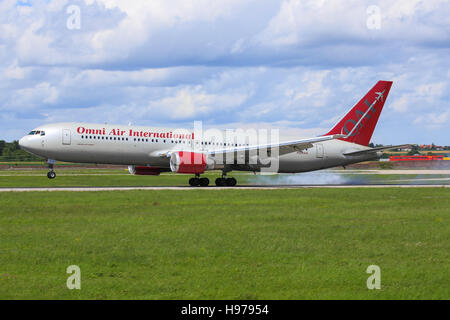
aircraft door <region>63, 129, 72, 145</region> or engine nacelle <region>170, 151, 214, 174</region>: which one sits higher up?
aircraft door <region>63, 129, 72, 145</region>

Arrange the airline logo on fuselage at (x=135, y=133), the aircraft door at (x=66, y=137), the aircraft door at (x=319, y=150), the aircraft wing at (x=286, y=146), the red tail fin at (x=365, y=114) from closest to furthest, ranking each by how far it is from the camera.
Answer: the aircraft door at (x=66, y=137) → the airline logo on fuselage at (x=135, y=133) → the aircraft wing at (x=286, y=146) → the aircraft door at (x=319, y=150) → the red tail fin at (x=365, y=114)

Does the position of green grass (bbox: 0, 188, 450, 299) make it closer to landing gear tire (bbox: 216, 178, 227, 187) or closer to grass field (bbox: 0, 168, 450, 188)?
landing gear tire (bbox: 216, 178, 227, 187)

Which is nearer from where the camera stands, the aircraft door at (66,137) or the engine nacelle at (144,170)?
the aircraft door at (66,137)

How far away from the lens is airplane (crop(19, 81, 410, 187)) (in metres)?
38.5

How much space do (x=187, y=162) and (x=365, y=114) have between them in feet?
53.3

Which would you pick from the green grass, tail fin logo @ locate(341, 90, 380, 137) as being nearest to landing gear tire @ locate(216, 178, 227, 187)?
tail fin logo @ locate(341, 90, 380, 137)

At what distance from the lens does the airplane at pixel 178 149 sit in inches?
1516

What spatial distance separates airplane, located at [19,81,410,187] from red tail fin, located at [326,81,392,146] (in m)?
0.08

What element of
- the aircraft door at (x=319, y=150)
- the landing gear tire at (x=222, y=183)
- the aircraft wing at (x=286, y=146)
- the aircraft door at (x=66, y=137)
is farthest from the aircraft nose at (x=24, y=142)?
the aircraft door at (x=319, y=150)

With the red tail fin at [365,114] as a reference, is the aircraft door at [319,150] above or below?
below

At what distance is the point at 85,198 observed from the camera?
28.9 meters

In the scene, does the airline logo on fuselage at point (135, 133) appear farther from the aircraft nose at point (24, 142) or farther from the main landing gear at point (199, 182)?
the aircraft nose at point (24, 142)

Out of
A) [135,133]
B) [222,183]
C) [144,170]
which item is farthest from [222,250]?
[144,170]
